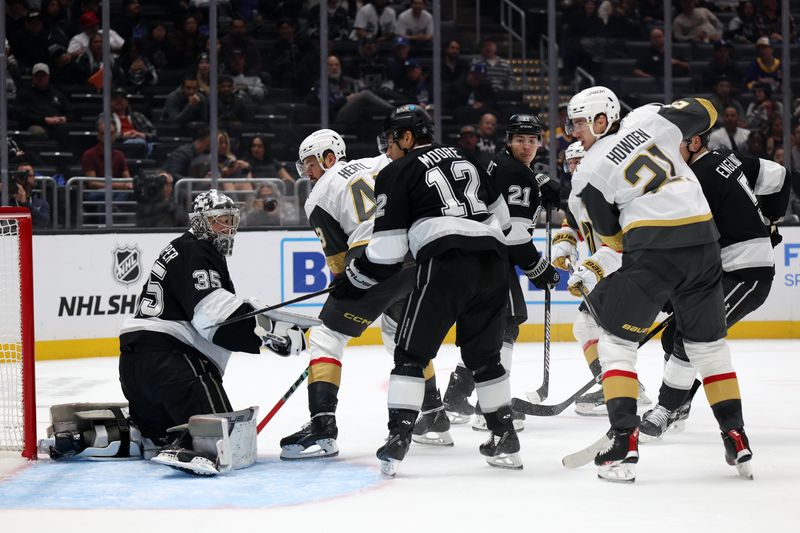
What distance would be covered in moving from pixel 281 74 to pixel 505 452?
5716 mm

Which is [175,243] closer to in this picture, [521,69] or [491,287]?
[491,287]

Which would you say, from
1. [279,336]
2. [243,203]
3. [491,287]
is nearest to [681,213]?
[491,287]

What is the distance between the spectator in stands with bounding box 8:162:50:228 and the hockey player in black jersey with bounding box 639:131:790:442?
447cm

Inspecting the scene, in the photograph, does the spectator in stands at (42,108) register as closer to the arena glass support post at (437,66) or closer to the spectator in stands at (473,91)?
the arena glass support post at (437,66)

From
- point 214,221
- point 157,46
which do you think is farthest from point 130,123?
point 214,221

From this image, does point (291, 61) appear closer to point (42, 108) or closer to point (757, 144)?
point (42, 108)

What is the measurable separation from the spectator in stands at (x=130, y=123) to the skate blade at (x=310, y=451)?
4.71 meters

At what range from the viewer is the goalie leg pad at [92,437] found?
4.21m

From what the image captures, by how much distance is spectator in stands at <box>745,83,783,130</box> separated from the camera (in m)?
9.27

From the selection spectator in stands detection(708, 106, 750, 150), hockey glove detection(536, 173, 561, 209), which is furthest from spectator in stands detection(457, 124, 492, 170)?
hockey glove detection(536, 173, 561, 209)

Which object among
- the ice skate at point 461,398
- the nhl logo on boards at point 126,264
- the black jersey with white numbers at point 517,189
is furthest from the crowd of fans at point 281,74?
the black jersey with white numbers at point 517,189

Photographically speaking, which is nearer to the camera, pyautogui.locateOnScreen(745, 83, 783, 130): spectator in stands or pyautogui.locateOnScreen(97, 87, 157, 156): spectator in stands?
pyautogui.locateOnScreen(97, 87, 157, 156): spectator in stands

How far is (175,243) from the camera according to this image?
162 inches

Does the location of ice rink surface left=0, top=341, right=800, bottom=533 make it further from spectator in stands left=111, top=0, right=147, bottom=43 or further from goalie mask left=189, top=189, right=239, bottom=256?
spectator in stands left=111, top=0, right=147, bottom=43
